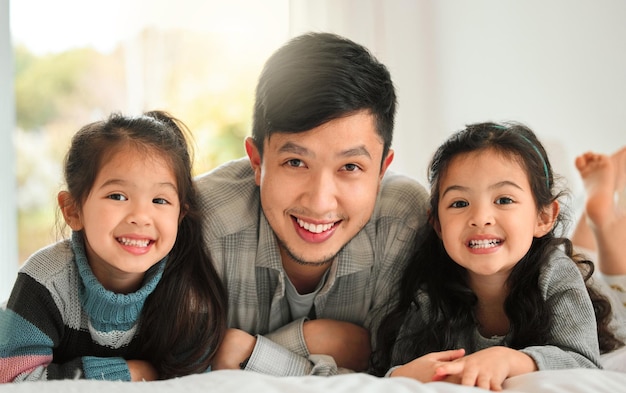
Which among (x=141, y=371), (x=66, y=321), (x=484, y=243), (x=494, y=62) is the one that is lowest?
(x=141, y=371)

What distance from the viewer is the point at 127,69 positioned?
332 cm

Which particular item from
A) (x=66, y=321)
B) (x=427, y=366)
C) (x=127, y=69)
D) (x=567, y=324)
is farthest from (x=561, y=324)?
(x=127, y=69)

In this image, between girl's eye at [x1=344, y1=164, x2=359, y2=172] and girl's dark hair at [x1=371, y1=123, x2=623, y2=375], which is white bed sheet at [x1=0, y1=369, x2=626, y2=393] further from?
girl's eye at [x1=344, y1=164, x2=359, y2=172]

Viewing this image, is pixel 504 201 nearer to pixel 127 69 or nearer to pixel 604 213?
pixel 604 213

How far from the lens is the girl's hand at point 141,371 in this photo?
1.50 metres

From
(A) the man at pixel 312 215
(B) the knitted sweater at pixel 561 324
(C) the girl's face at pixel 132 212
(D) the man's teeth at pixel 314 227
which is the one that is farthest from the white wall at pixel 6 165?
(B) the knitted sweater at pixel 561 324

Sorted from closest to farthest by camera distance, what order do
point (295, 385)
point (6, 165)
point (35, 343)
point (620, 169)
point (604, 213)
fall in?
point (295, 385) < point (35, 343) < point (604, 213) < point (620, 169) < point (6, 165)

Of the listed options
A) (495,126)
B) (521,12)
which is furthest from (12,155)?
(521,12)

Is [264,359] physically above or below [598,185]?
below

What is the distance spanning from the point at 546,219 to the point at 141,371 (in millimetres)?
905

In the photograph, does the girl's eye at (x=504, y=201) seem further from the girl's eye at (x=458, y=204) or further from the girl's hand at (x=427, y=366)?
the girl's hand at (x=427, y=366)

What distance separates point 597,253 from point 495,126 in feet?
2.20

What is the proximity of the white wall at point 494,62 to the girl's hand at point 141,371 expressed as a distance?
4.89 ft

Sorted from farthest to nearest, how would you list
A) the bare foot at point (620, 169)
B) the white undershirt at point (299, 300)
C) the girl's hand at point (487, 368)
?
the bare foot at point (620, 169) → the white undershirt at point (299, 300) → the girl's hand at point (487, 368)
